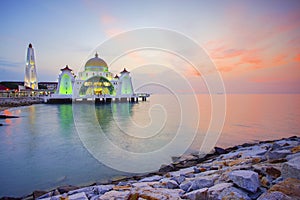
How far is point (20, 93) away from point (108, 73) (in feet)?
69.5

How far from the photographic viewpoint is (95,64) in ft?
164

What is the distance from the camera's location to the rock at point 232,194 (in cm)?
239

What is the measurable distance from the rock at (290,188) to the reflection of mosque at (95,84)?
43.0 m

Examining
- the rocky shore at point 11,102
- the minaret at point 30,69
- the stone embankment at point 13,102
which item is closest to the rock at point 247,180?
the rocky shore at point 11,102

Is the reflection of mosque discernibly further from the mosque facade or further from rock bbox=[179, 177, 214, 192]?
rock bbox=[179, 177, 214, 192]

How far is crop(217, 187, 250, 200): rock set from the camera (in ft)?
7.84

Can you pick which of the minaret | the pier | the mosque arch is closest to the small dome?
the mosque arch

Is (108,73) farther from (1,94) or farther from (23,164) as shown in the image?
(23,164)

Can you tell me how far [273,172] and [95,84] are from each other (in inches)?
1942

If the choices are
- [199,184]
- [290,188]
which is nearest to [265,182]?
[290,188]

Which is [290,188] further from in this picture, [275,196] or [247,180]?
[247,180]

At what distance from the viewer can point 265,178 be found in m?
2.84

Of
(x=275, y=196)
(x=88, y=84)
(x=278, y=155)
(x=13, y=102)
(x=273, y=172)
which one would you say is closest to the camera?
(x=275, y=196)

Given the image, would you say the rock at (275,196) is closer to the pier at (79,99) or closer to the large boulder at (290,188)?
the large boulder at (290,188)
